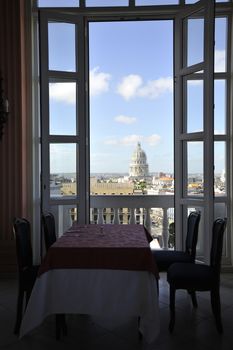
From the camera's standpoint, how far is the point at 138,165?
5.09 m

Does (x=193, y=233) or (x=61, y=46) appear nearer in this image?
(x=193, y=233)

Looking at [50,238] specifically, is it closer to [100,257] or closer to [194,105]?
[100,257]

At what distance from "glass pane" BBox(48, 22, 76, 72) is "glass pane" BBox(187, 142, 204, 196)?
184 centimetres

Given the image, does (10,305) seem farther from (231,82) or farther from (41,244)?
(231,82)

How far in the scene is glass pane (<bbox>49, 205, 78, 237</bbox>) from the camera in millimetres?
4605

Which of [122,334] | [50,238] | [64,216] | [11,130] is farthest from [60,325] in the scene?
[11,130]

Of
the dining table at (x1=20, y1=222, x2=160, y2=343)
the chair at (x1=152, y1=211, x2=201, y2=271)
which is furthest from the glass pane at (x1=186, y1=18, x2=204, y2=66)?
the dining table at (x1=20, y1=222, x2=160, y2=343)

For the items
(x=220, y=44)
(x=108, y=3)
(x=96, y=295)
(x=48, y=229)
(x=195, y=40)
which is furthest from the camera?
(x=108, y=3)

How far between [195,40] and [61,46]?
5.51 feet

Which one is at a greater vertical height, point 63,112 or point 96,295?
point 63,112

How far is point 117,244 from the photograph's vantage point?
2.66 metres

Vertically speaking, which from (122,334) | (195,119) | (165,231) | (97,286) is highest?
(195,119)

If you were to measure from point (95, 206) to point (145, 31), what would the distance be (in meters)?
2.61

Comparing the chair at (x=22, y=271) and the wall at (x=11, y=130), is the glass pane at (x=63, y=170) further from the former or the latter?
the chair at (x=22, y=271)
